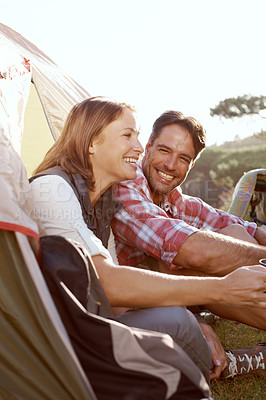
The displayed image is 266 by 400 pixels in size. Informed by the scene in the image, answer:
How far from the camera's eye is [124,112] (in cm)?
220

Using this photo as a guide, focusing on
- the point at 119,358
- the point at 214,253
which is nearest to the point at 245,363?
the point at 214,253

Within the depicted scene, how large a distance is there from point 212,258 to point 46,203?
956mm

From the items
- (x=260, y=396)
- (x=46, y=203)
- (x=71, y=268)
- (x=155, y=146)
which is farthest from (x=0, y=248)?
(x=155, y=146)

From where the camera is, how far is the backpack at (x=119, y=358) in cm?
138

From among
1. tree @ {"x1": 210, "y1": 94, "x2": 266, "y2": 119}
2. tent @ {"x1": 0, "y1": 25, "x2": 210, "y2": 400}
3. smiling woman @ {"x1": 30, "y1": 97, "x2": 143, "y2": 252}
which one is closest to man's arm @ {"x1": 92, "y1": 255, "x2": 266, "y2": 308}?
tent @ {"x1": 0, "y1": 25, "x2": 210, "y2": 400}

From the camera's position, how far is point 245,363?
7.59 feet

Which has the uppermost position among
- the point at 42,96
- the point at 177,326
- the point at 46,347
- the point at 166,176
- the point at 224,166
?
the point at 42,96

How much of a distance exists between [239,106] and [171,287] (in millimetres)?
14990

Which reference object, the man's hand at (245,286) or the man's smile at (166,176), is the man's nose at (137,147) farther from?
the man's hand at (245,286)

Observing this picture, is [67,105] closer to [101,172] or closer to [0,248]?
[101,172]

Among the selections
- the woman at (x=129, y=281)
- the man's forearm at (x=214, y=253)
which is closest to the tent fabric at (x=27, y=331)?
the woman at (x=129, y=281)

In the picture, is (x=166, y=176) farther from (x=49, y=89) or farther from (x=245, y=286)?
(x=49, y=89)

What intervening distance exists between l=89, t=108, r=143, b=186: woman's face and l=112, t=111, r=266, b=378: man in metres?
0.31

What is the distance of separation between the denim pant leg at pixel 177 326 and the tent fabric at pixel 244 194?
2.70m
